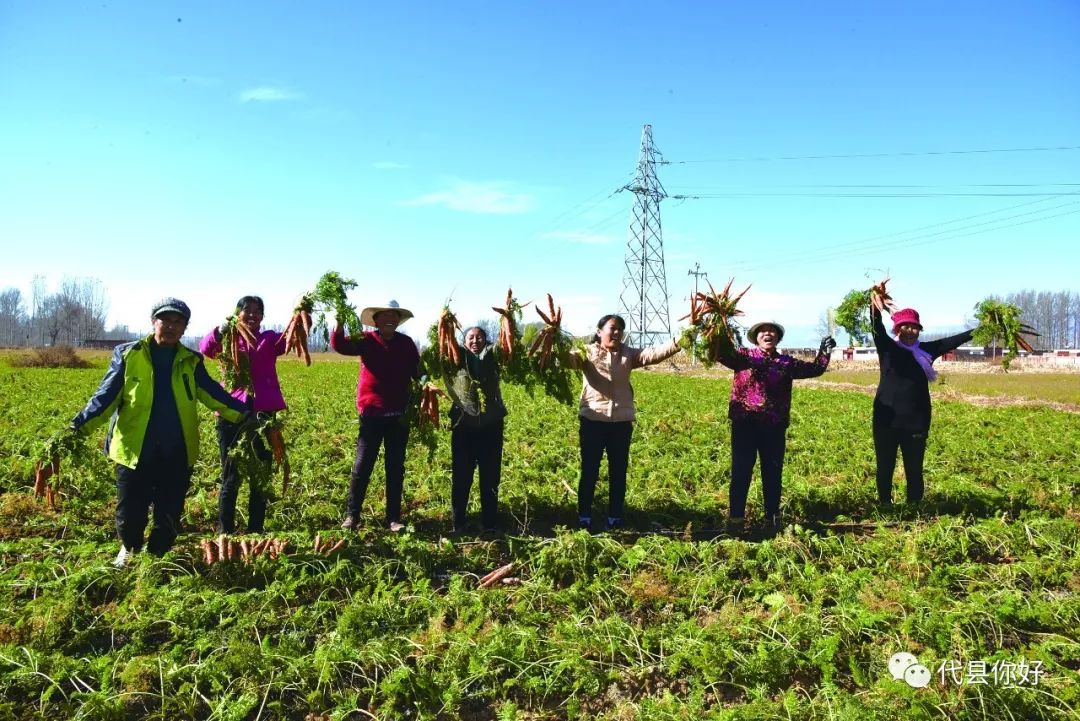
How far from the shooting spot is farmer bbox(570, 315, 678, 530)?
579cm

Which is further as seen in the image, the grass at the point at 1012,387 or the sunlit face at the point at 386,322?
the grass at the point at 1012,387

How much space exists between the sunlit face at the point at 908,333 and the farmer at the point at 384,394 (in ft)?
14.7

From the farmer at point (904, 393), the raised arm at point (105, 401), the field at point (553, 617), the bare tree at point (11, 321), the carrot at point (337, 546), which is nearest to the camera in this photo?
the field at point (553, 617)

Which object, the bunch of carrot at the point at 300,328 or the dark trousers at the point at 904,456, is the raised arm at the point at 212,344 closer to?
the bunch of carrot at the point at 300,328

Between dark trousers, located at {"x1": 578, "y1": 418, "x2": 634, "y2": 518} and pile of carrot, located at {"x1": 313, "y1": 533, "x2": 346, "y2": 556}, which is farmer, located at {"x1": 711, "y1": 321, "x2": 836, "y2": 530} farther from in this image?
pile of carrot, located at {"x1": 313, "y1": 533, "x2": 346, "y2": 556}

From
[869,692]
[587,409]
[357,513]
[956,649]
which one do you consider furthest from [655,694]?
[357,513]

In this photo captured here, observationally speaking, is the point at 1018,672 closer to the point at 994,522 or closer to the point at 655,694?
the point at 655,694

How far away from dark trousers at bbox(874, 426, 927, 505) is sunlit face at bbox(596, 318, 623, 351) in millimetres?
2659

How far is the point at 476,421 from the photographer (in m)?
5.62

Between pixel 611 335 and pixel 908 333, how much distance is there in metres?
2.82

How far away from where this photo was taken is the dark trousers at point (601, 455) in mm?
5852

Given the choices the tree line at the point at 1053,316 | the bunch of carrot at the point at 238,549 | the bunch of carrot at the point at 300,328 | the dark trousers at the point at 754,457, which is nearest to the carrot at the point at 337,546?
the bunch of carrot at the point at 238,549
